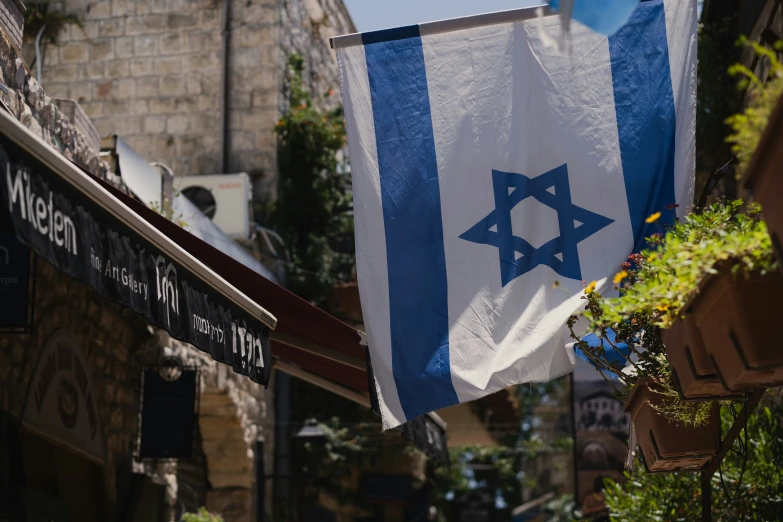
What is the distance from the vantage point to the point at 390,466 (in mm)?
15195

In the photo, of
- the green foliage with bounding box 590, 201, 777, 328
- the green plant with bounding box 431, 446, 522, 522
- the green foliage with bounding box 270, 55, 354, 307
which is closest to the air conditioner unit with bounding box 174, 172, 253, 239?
the green foliage with bounding box 270, 55, 354, 307

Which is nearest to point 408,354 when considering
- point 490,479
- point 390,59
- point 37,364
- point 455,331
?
point 455,331

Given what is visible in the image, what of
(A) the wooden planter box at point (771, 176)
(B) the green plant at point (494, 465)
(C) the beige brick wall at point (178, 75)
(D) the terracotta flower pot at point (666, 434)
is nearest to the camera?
(A) the wooden planter box at point (771, 176)

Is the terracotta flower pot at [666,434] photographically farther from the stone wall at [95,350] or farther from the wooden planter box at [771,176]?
the stone wall at [95,350]

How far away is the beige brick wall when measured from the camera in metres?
14.3

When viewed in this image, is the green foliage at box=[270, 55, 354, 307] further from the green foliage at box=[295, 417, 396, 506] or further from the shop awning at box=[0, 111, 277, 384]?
the shop awning at box=[0, 111, 277, 384]

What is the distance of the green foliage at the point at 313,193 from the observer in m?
13.9

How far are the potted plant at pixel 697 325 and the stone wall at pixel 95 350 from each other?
3.73 metres

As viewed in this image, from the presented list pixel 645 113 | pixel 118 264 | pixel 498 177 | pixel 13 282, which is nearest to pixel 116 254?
pixel 118 264

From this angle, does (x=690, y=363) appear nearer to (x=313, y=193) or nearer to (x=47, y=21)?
(x=313, y=193)

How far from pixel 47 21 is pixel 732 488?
38.7 ft

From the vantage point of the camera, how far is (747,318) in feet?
9.80

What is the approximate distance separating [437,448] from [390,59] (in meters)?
4.84

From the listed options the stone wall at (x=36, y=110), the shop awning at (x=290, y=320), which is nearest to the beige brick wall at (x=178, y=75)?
the stone wall at (x=36, y=110)
